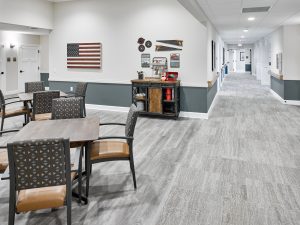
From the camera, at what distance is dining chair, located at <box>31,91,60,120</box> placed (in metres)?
4.73

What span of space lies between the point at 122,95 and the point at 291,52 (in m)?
5.69

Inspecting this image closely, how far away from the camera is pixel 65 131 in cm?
290

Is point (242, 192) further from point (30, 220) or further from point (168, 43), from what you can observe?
point (168, 43)

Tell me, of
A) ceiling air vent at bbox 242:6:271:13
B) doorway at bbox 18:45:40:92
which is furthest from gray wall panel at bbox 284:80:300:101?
doorway at bbox 18:45:40:92

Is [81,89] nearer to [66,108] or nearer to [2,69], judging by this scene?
[66,108]

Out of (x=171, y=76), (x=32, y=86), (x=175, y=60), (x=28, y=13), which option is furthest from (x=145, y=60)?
(x=28, y=13)

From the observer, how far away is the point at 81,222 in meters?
2.50

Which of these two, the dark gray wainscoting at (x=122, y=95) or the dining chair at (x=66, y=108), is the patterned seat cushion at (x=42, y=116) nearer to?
the dining chair at (x=66, y=108)

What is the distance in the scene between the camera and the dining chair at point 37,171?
1.94 m

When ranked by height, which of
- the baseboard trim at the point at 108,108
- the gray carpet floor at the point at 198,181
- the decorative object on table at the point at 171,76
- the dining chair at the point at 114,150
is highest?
the decorative object on table at the point at 171,76

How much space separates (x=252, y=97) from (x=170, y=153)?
7294 millimetres

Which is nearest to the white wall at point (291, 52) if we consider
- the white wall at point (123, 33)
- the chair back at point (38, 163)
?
the white wall at point (123, 33)

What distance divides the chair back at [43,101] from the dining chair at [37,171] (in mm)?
2911

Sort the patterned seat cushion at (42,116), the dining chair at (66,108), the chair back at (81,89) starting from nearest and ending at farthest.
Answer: the dining chair at (66,108), the patterned seat cushion at (42,116), the chair back at (81,89)
